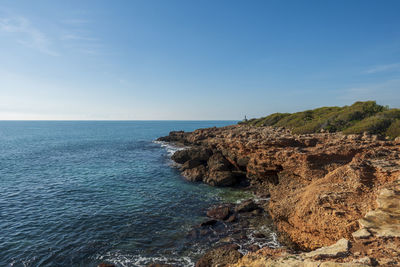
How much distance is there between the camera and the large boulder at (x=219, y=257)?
457 inches

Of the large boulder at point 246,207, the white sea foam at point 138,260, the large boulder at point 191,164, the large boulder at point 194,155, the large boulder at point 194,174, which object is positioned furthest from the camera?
the large boulder at point 194,155

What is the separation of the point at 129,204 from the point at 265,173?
52.2ft

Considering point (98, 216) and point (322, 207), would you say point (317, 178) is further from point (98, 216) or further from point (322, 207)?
point (98, 216)

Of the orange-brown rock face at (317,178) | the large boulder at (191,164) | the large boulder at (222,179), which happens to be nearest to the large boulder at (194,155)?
the large boulder at (191,164)

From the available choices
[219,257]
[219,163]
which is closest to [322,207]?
[219,257]

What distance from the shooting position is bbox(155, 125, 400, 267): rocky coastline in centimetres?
707

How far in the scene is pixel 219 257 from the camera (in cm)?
1213

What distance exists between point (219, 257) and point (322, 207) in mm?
6895

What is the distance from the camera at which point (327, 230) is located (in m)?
10.9

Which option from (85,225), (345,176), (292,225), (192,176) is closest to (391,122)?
(345,176)

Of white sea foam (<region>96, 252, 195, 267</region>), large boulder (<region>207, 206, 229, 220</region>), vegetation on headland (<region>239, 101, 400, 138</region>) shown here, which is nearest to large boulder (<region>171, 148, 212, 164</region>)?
large boulder (<region>207, 206, 229, 220</region>)

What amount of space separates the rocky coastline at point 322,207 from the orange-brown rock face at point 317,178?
0.14ft

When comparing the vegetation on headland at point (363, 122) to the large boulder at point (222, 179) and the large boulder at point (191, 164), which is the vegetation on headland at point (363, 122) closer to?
the large boulder at point (222, 179)

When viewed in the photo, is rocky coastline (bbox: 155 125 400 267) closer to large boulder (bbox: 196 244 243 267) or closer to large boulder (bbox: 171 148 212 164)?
large boulder (bbox: 196 244 243 267)
